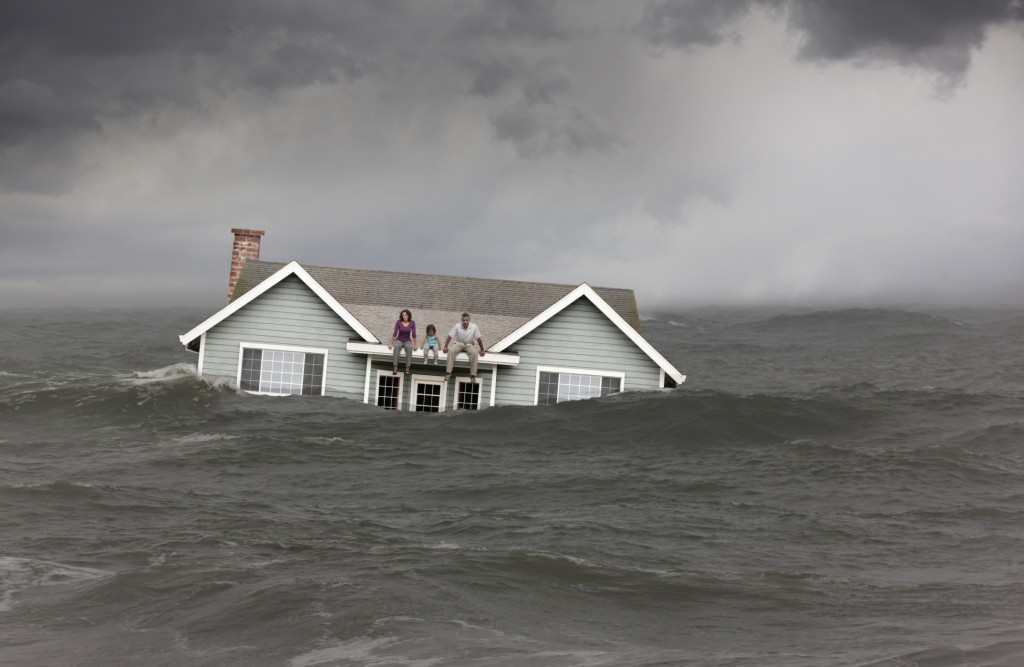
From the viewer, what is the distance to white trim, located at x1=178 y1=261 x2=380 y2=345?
3241 cm

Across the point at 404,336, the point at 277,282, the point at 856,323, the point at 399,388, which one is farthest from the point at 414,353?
the point at 856,323

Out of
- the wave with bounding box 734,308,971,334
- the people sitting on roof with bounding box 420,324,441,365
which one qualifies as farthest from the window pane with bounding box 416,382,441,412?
the wave with bounding box 734,308,971,334

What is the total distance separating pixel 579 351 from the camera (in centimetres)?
3325

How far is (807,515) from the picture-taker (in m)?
23.6

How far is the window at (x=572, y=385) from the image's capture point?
1305 inches

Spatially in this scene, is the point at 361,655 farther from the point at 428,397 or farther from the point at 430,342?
the point at 428,397

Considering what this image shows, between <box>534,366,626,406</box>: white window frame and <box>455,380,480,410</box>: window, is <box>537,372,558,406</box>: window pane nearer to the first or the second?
<box>534,366,626,406</box>: white window frame

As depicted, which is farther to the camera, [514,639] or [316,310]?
[316,310]

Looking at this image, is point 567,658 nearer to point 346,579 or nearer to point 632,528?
point 346,579

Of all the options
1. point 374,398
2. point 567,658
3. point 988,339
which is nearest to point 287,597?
point 567,658

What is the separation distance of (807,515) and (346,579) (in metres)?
9.98

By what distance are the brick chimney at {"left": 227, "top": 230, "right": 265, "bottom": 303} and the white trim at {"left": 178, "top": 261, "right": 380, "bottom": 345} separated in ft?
12.8

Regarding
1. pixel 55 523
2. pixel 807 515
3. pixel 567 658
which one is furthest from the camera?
pixel 807 515

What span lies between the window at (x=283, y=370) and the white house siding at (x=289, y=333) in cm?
21
